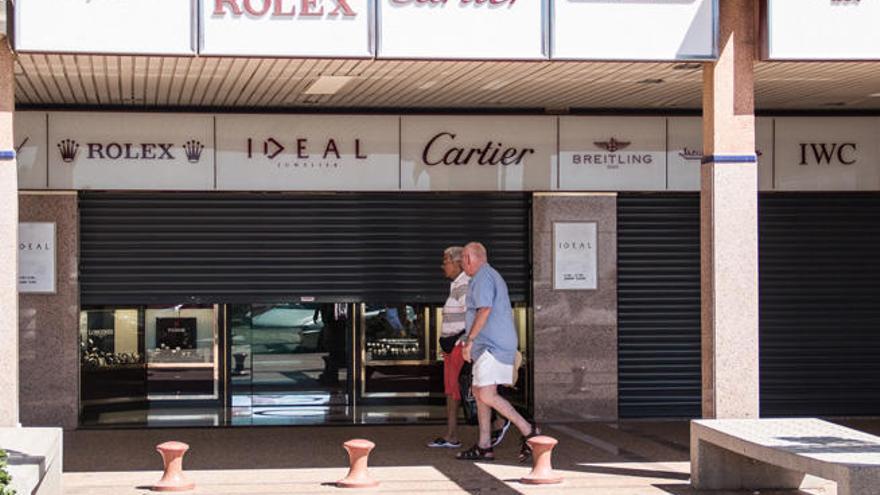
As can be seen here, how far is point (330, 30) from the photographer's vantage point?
964 centimetres

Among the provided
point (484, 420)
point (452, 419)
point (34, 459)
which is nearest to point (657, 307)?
point (452, 419)

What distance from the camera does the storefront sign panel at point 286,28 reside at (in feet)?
31.2

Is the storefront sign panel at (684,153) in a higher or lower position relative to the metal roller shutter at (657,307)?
higher

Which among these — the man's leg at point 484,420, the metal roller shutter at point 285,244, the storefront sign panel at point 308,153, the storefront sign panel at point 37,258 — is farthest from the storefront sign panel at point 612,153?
the storefront sign panel at point 37,258

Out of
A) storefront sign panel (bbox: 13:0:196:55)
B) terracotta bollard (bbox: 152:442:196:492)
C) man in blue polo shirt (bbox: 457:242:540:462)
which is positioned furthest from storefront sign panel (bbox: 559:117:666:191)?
terracotta bollard (bbox: 152:442:196:492)

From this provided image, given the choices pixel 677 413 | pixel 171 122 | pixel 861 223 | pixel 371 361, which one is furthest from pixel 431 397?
pixel 861 223

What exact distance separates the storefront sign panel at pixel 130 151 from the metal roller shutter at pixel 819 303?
5729 millimetres

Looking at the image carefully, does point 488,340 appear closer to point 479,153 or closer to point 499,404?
point 499,404

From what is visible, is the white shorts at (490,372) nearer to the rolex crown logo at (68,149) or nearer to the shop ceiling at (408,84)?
the shop ceiling at (408,84)

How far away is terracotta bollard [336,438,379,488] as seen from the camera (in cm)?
994

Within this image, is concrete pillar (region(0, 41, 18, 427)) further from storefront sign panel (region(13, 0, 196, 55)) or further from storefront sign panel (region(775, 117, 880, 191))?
storefront sign panel (region(775, 117, 880, 191))

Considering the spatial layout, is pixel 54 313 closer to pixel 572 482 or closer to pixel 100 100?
pixel 100 100

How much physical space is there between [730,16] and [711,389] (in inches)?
106

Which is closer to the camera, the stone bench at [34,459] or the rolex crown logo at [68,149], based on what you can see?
the stone bench at [34,459]
